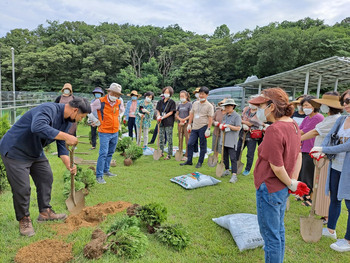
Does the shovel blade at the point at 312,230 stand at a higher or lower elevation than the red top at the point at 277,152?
lower

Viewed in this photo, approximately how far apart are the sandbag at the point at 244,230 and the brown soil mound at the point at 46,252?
6.89ft

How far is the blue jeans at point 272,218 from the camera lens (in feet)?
7.29

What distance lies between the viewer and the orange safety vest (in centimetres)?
514

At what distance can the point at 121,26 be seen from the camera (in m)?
63.5

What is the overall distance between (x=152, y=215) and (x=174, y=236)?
0.45m

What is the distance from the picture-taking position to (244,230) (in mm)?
3230

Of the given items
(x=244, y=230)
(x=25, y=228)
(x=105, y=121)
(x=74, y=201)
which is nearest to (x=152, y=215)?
(x=244, y=230)

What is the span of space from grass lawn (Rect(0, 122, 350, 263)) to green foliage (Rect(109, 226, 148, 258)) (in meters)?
0.08

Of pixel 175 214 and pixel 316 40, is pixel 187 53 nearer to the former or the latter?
pixel 316 40

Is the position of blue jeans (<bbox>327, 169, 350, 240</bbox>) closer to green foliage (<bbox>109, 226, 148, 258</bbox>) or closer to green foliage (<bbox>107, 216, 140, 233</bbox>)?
green foliage (<bbox>109, 226, 148, 258</bbox>)

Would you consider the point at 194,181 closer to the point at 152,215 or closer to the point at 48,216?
the point at 152,215

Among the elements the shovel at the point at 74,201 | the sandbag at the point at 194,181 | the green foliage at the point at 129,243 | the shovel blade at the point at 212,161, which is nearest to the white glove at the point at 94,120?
the shovel at the point at 74,201

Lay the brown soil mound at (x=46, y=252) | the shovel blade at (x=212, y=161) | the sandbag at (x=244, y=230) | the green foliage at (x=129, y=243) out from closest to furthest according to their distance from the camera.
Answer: the brown soil mound at (x=46, y=252) < the green foliage at (x=129, y=243) < the sandbag at (x=244, y=230) < the shovel blade at (x=212, y=161)

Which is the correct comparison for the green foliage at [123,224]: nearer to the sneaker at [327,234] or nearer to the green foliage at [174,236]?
the green foliage at [174,236]
